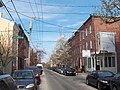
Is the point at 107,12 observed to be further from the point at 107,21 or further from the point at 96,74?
the point at 96,74

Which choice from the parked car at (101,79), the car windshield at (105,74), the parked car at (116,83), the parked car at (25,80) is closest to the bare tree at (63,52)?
the parked car at (101,79)

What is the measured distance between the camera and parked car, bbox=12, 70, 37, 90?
15016 millimetres

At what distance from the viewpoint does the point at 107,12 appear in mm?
24969

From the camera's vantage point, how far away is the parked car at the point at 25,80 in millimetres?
15016

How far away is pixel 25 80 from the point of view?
16094mm

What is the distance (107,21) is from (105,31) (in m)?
29.6

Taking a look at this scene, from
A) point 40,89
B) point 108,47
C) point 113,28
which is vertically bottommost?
point 40,89

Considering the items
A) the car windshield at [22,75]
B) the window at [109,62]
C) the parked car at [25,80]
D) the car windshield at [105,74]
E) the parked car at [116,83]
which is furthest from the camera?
the window at [109,62]

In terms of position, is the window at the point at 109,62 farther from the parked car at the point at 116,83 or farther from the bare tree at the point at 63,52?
the parked car at the point at 116,83

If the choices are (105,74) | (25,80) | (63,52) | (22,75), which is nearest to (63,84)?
(105,74)

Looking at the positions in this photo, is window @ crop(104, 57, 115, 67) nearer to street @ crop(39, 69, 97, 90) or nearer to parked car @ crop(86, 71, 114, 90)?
street @ crop(39, 69, 97, 90)

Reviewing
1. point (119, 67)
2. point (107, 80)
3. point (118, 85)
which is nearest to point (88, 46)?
point (119, 67)

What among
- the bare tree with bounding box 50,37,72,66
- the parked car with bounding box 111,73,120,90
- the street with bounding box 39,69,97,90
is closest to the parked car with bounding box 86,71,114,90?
the street with bounding box 39,69,97,90

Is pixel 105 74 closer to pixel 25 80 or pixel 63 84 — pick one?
pixel 63 84
